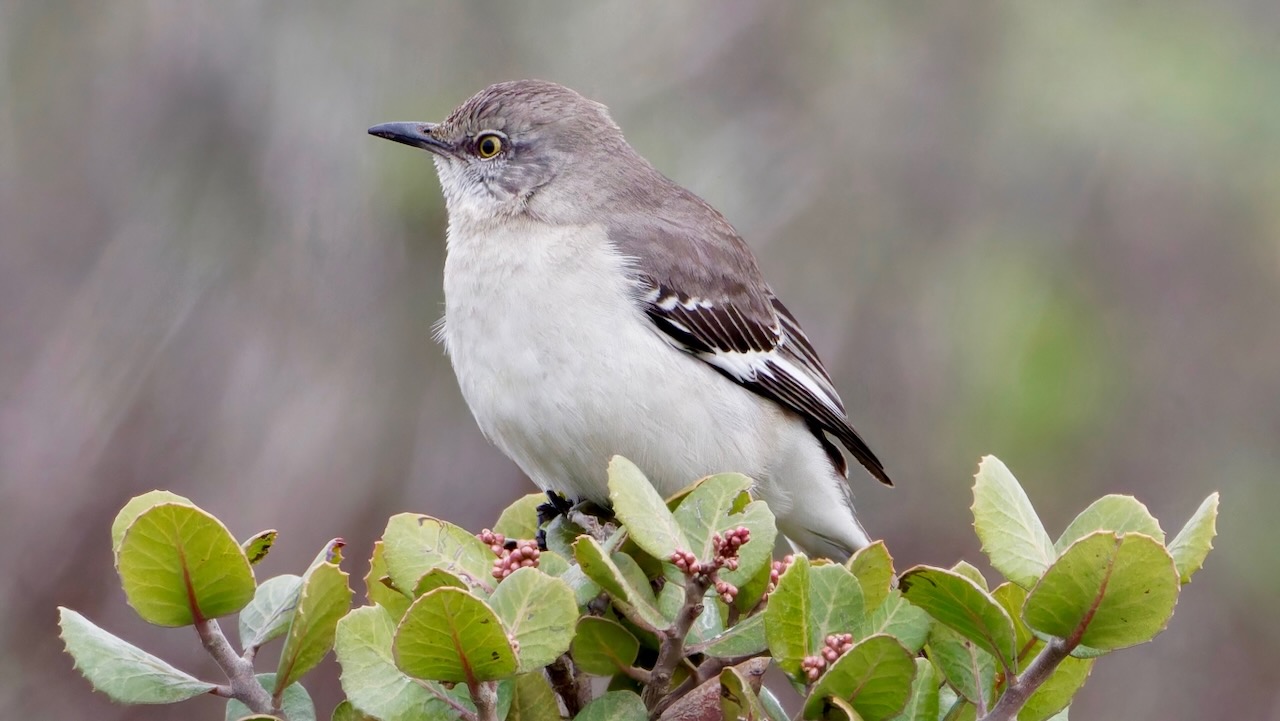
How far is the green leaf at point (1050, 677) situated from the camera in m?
1.78

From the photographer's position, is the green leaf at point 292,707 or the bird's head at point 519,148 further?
the bird's head at point 519,148

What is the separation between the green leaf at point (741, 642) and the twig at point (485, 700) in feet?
0.93

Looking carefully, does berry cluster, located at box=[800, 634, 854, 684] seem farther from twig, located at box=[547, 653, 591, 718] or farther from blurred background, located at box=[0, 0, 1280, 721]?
blurred background, located at box=[0, 0, 1280, 721]

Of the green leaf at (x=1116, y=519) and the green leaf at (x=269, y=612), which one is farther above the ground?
the green leaf at (x=1116, y=519)

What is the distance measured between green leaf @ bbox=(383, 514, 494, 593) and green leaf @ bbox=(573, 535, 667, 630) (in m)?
0.20

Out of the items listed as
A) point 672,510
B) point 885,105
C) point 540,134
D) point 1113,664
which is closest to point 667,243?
point 540,134

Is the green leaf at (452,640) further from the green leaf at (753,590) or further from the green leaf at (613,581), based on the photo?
the green leaf at (753,590)

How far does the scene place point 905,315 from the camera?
634cm

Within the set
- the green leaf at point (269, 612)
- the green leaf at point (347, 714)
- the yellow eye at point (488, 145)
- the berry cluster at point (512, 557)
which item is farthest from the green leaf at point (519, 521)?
the yellow eye at point (488, 145)

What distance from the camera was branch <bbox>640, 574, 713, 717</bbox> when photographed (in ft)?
5.48

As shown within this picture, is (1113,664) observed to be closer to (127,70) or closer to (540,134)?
(540,134)

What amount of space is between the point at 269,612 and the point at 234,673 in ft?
0.57

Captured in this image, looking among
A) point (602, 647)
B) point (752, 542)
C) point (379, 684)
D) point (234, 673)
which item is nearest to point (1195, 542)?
point (752, 542)

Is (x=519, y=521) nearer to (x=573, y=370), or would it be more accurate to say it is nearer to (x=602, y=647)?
(x=602, y=647)
